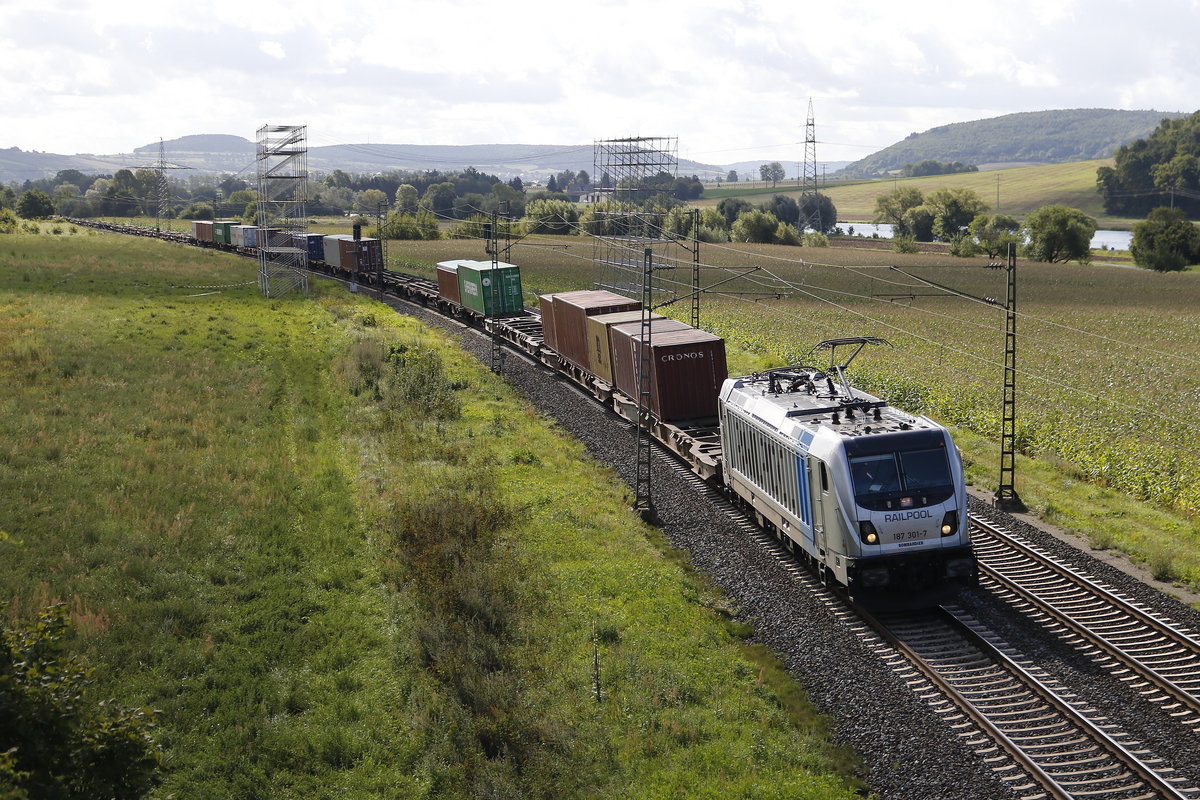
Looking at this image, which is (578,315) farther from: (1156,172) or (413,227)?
(1156,172)

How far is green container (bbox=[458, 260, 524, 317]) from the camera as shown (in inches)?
2040

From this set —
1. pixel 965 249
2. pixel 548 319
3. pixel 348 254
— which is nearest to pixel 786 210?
pixel 965 249

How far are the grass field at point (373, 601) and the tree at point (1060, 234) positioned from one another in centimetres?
9437

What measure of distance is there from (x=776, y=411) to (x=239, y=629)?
37.0 ft

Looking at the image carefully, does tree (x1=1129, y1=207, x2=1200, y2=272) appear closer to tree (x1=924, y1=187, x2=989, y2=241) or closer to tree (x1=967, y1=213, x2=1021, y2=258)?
tree (x1=967, y1=213, x2=1021, y2=258)

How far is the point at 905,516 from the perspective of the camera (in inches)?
663

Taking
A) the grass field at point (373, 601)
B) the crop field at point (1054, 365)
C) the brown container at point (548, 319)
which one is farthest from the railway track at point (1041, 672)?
the brown container at point (548, 319)

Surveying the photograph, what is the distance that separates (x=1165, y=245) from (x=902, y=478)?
332ft

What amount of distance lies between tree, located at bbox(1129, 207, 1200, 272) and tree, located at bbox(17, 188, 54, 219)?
16089 cm

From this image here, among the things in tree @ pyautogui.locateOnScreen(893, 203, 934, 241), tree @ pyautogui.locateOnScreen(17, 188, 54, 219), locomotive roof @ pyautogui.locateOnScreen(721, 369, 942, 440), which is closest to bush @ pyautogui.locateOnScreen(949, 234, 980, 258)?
tree @ pyautogui.locateOnScreen(893, 203, 934, 241)

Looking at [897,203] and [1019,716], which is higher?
[897,203]

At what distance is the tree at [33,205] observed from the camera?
518 ft

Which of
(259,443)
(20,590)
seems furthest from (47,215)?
(20,590)

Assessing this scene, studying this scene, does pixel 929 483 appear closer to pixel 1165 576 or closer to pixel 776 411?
pixel 776 411
